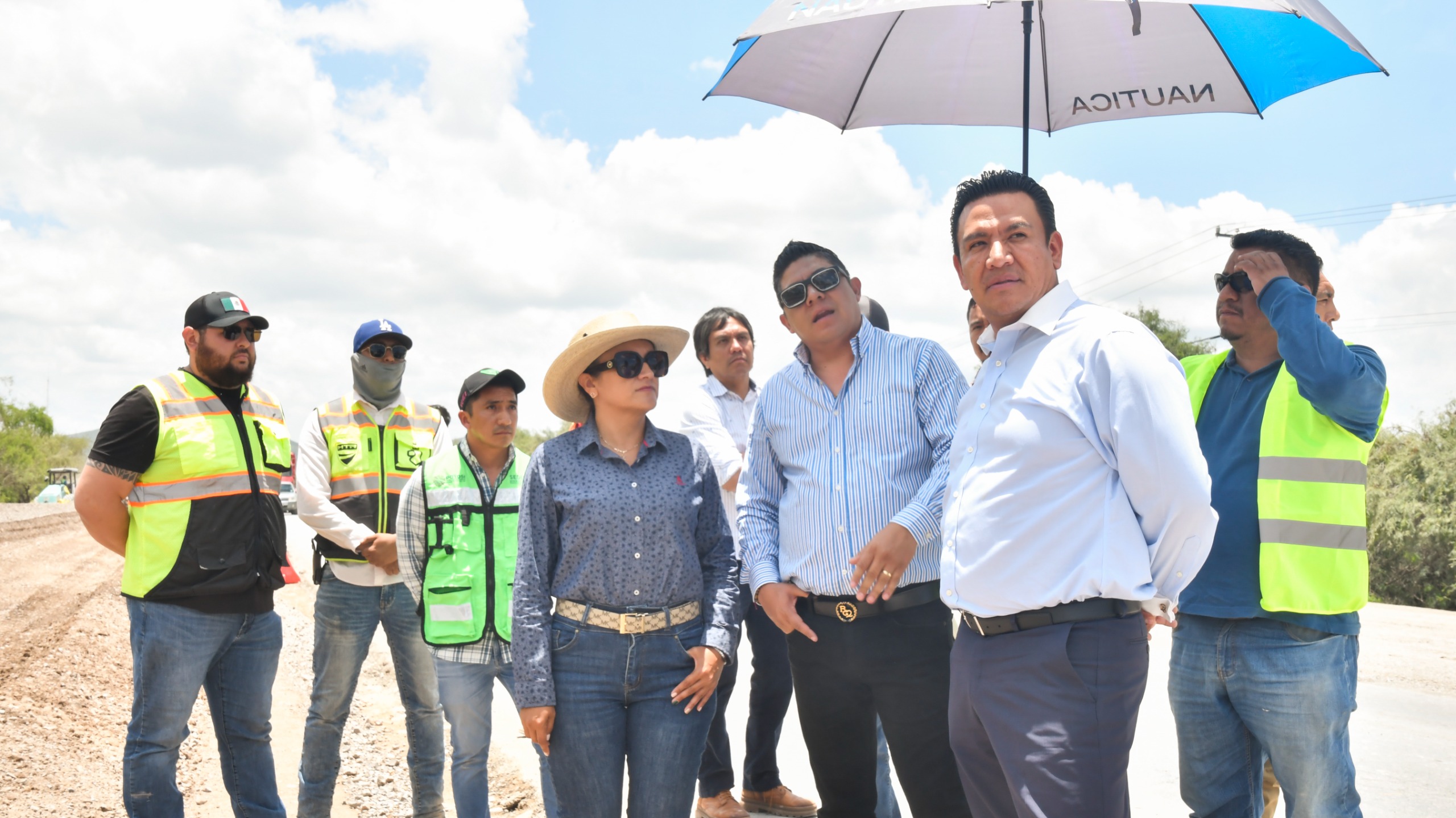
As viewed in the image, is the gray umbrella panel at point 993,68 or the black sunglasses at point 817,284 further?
the gray umbrella panel at point 993,68

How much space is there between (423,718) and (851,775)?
2282mm

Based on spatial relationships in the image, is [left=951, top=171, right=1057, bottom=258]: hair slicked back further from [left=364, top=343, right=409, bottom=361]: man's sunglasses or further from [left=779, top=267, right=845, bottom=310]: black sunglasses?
[left=364, top=343, right=409, bottom=361]: man's sunglasses

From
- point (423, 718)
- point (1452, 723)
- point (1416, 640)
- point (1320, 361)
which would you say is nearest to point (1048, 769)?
point (1320, 361)

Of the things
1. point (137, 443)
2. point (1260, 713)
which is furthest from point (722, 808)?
point (137, 443)

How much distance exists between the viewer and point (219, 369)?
13.8ft

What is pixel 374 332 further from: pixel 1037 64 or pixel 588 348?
pixel 1037 64

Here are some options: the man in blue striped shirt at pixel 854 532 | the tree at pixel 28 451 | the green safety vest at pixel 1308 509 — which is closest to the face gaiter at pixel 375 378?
the man in blue striped shirt at pixel 854 532

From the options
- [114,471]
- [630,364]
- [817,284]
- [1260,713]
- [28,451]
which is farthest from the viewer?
[28,451]

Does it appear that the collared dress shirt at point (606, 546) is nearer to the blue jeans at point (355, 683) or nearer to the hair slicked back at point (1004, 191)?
the hair slicked back at point (1004, 191)

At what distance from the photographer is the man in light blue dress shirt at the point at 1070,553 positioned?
235 cm

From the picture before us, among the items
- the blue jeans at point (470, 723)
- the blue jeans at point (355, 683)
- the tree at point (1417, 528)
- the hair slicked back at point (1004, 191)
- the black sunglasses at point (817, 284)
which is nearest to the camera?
the hair slicked back at point (1004, 191)

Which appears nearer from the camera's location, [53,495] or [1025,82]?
[1025,82]

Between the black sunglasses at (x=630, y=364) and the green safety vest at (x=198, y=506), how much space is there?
6.01 ft

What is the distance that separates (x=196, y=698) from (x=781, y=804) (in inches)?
104
